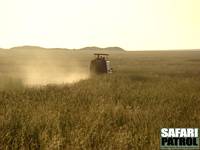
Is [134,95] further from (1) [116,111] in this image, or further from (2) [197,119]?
(2) [197,119]

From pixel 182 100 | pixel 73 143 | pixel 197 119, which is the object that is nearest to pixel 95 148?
pixel 73 143

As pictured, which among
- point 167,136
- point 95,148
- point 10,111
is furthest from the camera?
point 10,111

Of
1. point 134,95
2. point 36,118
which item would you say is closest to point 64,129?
point 36,118

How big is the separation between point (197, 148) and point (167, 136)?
56 centimetres

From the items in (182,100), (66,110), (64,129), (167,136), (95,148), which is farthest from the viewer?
(182,100)

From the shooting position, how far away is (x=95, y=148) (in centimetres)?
549

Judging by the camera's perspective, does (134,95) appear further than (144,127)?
Yes

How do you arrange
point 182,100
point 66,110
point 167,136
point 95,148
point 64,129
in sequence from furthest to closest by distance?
point 182,100
point 66,110
point 64,129
point 167,136
point 95,148

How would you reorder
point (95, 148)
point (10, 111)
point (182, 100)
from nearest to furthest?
point (95, 148) → point (10, 111) → point (182, 100)

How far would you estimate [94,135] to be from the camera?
605cm

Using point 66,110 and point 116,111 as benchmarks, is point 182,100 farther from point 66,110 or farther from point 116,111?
point 66,110

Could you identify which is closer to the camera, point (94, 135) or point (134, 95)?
point (94, 135)

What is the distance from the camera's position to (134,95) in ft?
37.9

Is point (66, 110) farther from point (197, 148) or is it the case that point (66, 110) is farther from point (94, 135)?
point (197, 148)
